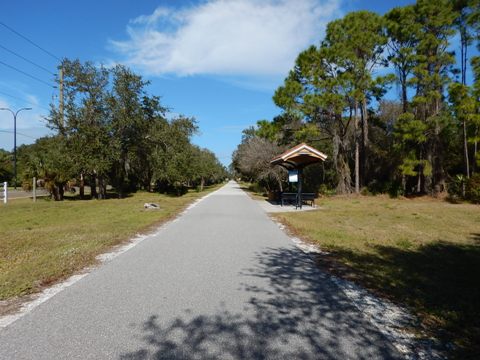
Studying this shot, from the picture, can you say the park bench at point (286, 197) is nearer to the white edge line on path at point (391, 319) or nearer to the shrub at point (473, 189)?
the shrub at point (473, 189)

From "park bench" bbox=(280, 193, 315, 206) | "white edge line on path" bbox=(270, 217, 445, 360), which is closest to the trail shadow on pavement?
"white edge line on path" bbox=(270, 217, 445, 360)

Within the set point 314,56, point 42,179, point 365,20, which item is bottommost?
point 42,179

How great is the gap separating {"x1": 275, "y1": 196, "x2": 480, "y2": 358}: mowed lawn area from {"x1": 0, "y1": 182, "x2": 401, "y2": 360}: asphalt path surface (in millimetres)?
760

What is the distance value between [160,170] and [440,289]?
102ft

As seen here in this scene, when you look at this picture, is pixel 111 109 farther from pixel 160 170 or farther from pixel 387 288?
pixel 387 288

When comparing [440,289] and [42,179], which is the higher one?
[42,179]

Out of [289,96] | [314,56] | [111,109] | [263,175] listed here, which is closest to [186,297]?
[289,96]

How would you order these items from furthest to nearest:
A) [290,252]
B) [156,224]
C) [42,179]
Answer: [42,179] < [156,224] < [290,252]

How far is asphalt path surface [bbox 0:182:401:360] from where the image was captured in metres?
3.13

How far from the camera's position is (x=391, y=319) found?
396 cm

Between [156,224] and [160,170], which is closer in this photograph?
[156,224]

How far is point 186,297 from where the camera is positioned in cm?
453

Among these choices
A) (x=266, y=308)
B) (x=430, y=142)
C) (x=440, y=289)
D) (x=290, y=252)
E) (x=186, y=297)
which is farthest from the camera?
(x=430, y=142)

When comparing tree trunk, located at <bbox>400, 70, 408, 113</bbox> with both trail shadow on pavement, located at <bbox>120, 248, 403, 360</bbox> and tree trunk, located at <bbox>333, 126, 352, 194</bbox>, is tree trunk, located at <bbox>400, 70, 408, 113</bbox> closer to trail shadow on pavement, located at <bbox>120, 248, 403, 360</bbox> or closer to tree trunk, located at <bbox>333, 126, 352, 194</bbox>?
tree trunk, located at <bbox>333, 126, 352, 194</bbox>
